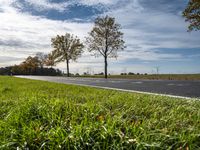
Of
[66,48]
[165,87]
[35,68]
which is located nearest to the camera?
[165,87]

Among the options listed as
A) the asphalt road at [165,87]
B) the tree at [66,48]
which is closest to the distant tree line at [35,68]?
the tree at [66,48]

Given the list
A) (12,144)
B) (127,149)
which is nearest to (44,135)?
(12,144)

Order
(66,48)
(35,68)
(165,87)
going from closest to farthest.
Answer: (165,87) < (66,48) < (35,68)

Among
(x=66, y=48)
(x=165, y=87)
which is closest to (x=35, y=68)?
(x=66, y=48)

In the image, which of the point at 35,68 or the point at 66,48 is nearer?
the point at 66,48

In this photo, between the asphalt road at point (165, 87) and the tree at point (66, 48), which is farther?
the tree at point (66, 48)

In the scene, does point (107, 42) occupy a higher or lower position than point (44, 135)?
higher

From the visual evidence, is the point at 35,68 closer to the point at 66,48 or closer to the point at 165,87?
the point at 66,48

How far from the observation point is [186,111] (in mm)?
5574

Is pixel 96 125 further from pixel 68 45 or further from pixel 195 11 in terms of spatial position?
pixel 68 45

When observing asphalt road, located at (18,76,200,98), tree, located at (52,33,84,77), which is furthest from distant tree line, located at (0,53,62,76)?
asphalt road, located at (18,76,200,98)

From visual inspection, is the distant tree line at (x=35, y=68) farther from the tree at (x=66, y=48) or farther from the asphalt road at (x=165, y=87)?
the asphalt road at (x=165, y=87)

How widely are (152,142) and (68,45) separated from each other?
63.1m

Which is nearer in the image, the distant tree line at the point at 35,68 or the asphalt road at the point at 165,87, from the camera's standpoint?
the asphalt road at the point at 165,87
